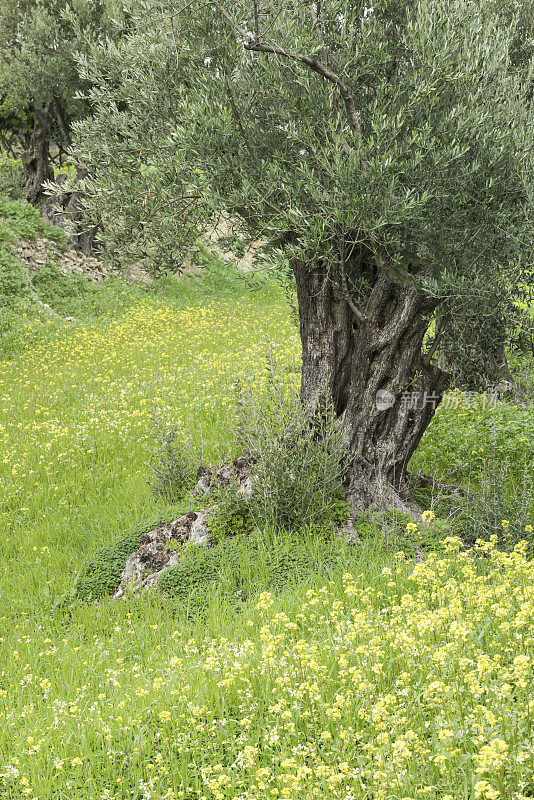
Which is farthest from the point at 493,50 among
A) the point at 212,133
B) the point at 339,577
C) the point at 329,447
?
the point at 339,577

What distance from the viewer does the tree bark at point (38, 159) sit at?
84.6 feet

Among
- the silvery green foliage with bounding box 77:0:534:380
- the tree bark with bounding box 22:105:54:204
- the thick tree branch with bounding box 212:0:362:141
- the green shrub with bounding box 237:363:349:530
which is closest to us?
the thick tree branch with bounding box 212:0:362:141

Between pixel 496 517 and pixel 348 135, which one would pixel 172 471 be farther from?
pixel 348 135

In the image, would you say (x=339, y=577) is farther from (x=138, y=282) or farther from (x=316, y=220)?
(x=138, y=282)

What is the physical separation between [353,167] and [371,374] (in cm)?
273

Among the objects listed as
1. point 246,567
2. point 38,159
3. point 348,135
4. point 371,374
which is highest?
point 38,159

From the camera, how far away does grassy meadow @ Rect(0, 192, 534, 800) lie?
379 cm

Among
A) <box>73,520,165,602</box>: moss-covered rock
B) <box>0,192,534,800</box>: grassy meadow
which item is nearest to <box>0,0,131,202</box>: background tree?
<box>0,192,534,800</box>: grassy meadow

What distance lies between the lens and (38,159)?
26.2 m

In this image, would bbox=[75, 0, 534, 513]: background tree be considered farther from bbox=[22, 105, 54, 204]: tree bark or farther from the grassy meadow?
bbox=[22, 105, 54, 204]: tree bark

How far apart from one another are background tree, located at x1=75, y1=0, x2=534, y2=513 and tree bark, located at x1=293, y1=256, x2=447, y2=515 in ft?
0.07

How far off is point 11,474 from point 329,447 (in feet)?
19.7

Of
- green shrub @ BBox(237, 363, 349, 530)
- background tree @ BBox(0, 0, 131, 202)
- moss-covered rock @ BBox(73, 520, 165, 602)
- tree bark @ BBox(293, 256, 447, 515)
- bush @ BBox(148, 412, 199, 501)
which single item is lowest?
moss-covered rock @ BBox(73, 520, 165, 602)

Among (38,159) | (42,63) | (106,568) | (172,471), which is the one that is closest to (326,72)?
(172,471)
